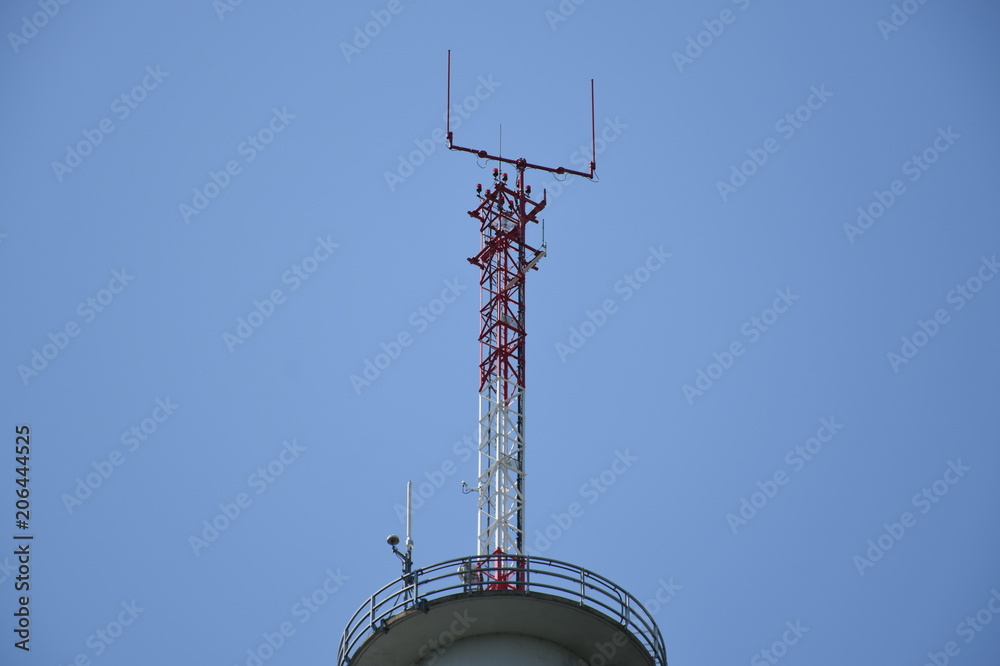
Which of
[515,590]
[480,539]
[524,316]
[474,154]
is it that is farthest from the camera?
[474,154]

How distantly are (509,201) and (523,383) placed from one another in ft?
19.9

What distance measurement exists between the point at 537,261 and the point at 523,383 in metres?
4.00

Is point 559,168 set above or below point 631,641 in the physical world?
above

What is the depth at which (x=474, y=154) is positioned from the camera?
49.0 metres

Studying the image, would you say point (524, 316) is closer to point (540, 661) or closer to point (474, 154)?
point (474, 154)

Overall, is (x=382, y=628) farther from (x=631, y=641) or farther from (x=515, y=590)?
(x=631, y=641)

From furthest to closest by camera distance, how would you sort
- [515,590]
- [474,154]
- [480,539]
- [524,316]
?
1. [474,154]
2. [524,316]
3. [480,539]
4. [515,590]

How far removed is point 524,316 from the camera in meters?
46.0

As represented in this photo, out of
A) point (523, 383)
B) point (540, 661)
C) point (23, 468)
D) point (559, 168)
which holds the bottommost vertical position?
point (540, 661)

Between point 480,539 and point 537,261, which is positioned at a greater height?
point 537,261

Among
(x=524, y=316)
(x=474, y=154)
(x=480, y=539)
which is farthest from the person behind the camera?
(x=474, y=154)

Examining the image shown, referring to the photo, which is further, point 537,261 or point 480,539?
point 537,261

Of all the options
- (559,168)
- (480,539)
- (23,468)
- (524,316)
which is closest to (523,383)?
(524,316)

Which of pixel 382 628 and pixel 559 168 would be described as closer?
pixel 382 628
